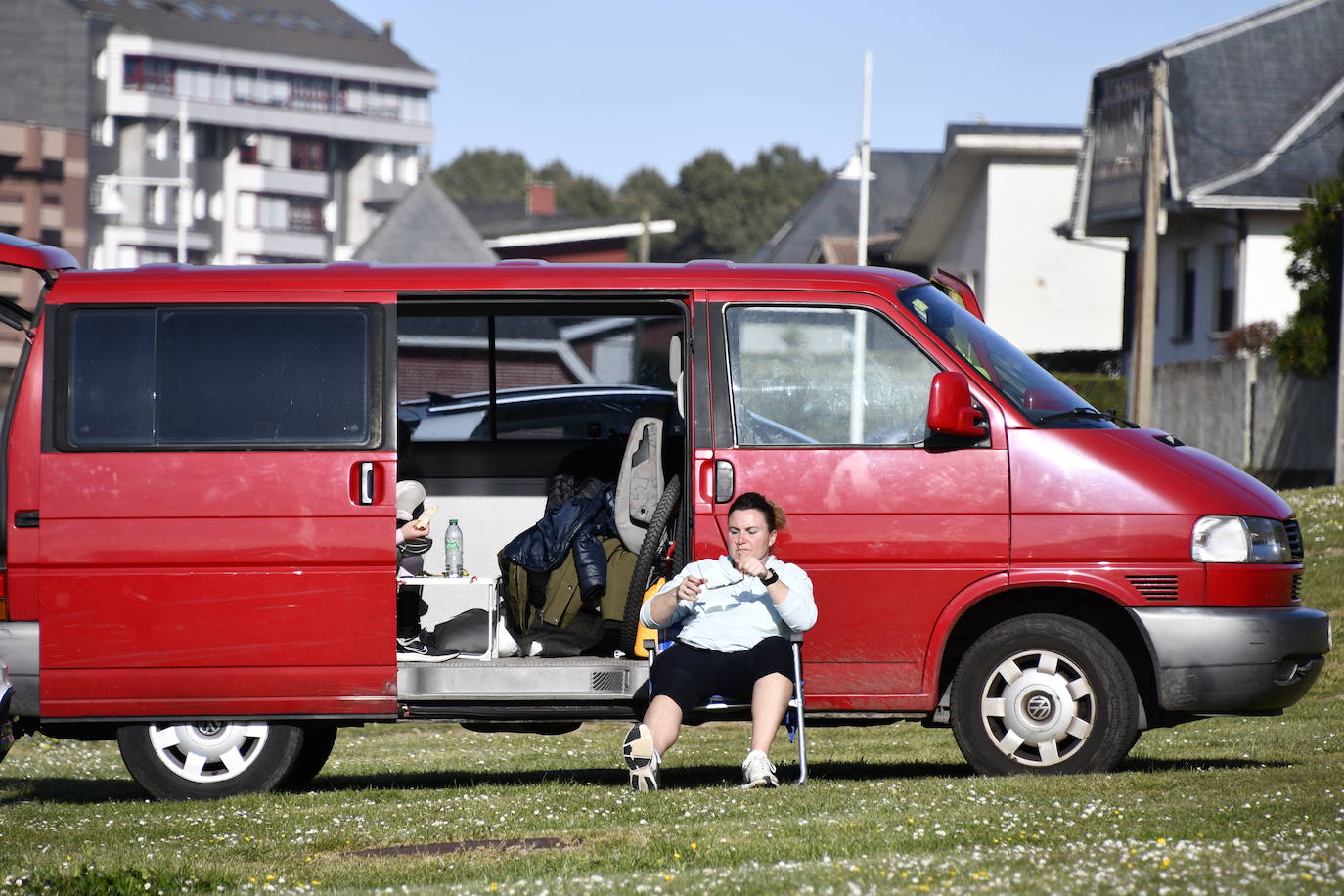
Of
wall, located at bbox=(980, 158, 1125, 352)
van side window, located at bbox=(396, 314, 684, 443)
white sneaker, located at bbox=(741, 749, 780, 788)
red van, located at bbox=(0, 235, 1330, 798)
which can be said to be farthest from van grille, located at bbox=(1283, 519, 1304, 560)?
wall, located at bbox=(980, 158, 1125, 352)

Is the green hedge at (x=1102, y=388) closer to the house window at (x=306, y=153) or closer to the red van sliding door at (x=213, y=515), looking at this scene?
the red van sliding door at (x=213, y=515)

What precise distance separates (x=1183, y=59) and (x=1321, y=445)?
36.1 ft

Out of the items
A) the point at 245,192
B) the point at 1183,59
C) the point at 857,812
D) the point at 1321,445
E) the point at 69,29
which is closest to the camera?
the point at 857,812

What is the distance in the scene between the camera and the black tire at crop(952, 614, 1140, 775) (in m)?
8.42

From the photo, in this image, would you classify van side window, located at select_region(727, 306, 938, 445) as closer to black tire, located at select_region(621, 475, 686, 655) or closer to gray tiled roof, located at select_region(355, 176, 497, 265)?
black tire, located at select_region(621, 475, 686, 655)

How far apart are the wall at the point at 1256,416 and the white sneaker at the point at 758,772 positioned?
20.2 m

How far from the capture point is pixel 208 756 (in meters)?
8.79

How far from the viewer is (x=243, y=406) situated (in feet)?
27.8

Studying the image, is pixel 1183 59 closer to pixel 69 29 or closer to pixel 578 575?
pixel 578 575

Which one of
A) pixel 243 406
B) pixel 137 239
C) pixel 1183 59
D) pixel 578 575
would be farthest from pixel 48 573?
pixel 137 239

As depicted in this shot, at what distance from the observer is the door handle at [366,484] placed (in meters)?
8.36

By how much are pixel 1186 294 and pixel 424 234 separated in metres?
31.8

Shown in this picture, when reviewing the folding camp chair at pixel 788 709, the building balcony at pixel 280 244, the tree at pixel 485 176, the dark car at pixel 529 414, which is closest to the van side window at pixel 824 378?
the folding camp chair at pixel 788 709

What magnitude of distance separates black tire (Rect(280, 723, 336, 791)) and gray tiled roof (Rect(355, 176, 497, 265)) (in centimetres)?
5345
